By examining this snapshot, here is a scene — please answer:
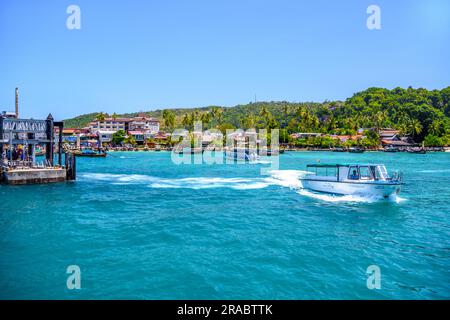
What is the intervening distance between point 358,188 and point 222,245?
17320 mm

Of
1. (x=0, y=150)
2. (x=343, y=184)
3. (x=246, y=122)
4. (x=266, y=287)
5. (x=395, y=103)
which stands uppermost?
(x=395, y=103)

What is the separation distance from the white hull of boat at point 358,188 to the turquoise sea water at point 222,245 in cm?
78

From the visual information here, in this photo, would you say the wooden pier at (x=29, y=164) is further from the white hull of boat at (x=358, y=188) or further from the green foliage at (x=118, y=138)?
the green foliage at (x=118, y=138)

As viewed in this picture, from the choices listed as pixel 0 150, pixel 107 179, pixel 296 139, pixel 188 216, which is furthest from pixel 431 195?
pixel 296 139

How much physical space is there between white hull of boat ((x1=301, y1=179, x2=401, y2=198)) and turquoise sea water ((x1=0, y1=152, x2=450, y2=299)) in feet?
2.57

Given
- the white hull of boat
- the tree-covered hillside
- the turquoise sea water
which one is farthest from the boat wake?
the tree-covered hillside

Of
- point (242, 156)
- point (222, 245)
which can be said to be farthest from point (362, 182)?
point (242, 156)

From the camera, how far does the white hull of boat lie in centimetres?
2939

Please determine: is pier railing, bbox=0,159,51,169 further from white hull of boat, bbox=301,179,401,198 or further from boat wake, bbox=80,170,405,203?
white hull of boat, bbox=301,179,401,198

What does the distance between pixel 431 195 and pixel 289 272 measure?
89.6 feet

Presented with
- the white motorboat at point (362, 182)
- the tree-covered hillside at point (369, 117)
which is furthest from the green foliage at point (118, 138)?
the white motorboat at point (362, 182)

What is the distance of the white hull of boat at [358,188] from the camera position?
29391mm
